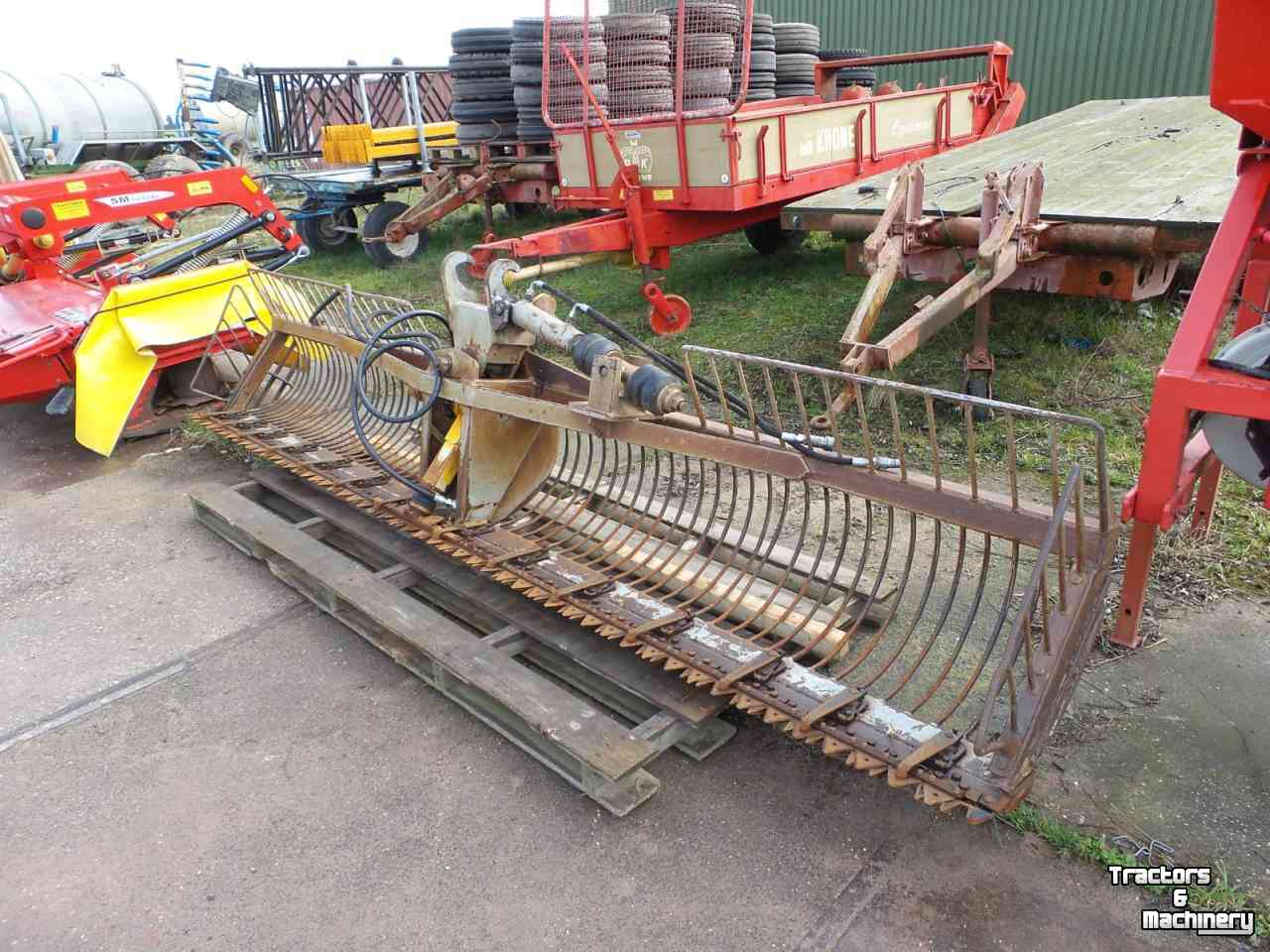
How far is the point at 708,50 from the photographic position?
23.3ft

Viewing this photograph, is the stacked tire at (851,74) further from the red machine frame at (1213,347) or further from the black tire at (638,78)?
the red machine frame at (1213,347)

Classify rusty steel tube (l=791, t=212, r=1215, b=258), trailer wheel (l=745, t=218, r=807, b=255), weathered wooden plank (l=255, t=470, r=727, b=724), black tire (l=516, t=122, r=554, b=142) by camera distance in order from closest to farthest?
1. weathered wooden plank (l=255, t=470, r=727, b=724)
2. rusty steel tube (l=791, t=212, r=1215, b=258)
3. black tire (l=516, t=122, r=554, b=142)
4. trailer wheel (l=745, t=218, r=807, b=255)

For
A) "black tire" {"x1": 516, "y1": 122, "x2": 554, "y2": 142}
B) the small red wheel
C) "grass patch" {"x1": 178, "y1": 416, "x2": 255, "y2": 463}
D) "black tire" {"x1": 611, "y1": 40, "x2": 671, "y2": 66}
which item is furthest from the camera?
"black tire" {"x1": 516, "y1": 122, "x2": 554, "y2": 142}

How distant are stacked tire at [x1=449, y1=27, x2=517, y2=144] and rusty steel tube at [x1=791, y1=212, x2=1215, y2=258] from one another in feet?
16.7

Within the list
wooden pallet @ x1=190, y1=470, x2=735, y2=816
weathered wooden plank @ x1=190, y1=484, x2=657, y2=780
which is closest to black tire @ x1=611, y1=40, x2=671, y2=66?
wooden pallet @ x1=190, y1=470, x2=735, y2=816

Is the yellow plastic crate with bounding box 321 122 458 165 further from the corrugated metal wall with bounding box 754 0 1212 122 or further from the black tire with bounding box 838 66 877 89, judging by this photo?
the corrugated metal wall with bounding box 754 0 1212 122

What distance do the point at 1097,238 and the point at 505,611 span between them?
3.26 meters

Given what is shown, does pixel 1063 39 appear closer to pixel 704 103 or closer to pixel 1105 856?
pixel 704 103

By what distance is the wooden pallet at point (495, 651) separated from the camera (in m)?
2.56

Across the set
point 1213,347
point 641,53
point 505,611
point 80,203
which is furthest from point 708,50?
point 1213,347

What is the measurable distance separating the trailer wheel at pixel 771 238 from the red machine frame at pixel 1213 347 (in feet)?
19.3

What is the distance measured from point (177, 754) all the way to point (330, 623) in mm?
790

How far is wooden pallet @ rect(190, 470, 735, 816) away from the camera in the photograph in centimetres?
256

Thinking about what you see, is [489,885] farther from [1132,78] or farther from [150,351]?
[1132,78]
